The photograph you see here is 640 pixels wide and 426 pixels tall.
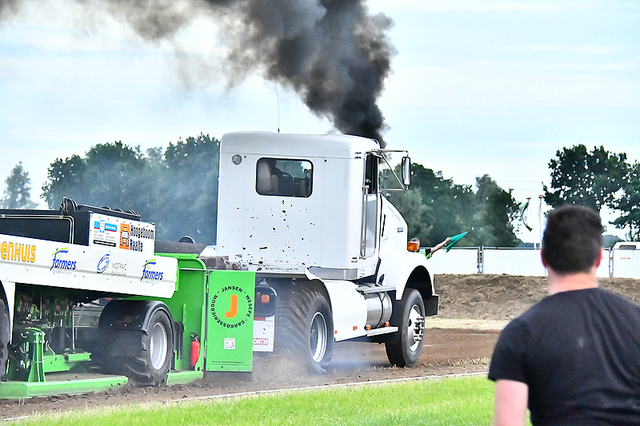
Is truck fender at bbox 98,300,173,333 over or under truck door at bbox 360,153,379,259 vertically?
under

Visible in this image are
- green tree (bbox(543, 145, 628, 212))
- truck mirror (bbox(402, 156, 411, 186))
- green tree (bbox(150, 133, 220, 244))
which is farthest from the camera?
green tree (bbox(543, 145, 628, 212))

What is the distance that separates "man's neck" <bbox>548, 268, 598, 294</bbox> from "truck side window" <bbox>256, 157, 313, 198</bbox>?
464 inches

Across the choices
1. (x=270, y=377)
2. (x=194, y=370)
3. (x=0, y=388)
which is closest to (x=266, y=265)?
(x=270, y=377)

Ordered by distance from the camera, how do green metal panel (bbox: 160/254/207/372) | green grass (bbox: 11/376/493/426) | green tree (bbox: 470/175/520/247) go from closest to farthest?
green grass (bbox: 11/376/493/426) < green metal panel (bbox: 160/254/207/372) < green tree (bbox: 470/175/520/247)

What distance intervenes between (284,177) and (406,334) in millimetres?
3565

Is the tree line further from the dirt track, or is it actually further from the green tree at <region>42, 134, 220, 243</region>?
the dirt track

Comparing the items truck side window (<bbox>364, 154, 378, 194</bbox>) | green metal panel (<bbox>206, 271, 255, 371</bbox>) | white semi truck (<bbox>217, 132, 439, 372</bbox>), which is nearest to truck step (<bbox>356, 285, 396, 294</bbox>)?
white semi truck (<bbox>217, 132, 439, 372</bbox>)

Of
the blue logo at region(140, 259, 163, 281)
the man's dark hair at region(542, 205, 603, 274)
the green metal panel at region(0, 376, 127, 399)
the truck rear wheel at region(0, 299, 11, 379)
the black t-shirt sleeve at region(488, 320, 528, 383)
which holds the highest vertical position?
the man's dark hair at region(542, 205, 603, 274)

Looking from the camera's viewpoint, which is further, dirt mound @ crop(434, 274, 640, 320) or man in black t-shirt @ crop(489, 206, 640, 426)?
dirt mound @ crop(434, 274, 640, 320)

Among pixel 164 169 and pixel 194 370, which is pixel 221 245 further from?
pixel 164 169

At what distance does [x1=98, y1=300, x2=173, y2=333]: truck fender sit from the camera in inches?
444

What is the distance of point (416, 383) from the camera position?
41.8 ft

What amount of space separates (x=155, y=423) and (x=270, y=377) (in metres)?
5.37

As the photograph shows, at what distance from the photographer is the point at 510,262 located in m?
43.9
